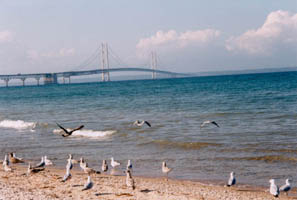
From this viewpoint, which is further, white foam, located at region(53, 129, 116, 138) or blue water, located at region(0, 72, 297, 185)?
white foam, located at region(53, 129, 116, 138)

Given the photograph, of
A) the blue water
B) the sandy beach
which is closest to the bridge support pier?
the blue water

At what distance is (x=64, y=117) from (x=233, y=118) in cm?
1015

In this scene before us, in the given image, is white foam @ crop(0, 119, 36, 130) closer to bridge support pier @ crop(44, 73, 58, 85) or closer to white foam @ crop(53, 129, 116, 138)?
white foam @ crop(53, 129, 116, 138)

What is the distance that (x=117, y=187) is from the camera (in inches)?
339

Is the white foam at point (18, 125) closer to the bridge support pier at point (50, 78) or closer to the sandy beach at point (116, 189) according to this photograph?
the sandy beach at point (116, 189)

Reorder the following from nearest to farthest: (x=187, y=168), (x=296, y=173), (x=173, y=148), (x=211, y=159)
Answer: (x=296, y=173)
(x=187, y=168)
(x=211, y=159)
(x=173, y=148)

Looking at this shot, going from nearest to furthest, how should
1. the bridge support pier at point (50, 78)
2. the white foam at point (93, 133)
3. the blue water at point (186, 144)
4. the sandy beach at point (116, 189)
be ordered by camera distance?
the sandy beach at point (116, 189) < the blue water at point (186, 144) < the white foam at point (93, 133) < the bridge support pier at point (50, 78)

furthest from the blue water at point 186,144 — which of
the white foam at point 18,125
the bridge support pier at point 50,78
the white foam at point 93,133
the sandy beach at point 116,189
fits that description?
the bridge support pier at point 50,78

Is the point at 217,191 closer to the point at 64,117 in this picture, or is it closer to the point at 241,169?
the point at 241,169

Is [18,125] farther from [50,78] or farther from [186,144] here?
[50,78]

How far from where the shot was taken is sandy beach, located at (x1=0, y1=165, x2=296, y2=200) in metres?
7.78

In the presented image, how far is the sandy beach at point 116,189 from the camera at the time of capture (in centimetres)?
778

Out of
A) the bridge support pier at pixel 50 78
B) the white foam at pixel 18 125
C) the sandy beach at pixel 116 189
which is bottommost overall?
the white foam at pixel 18 125

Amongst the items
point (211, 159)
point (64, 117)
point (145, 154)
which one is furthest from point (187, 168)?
point (64, 117)
